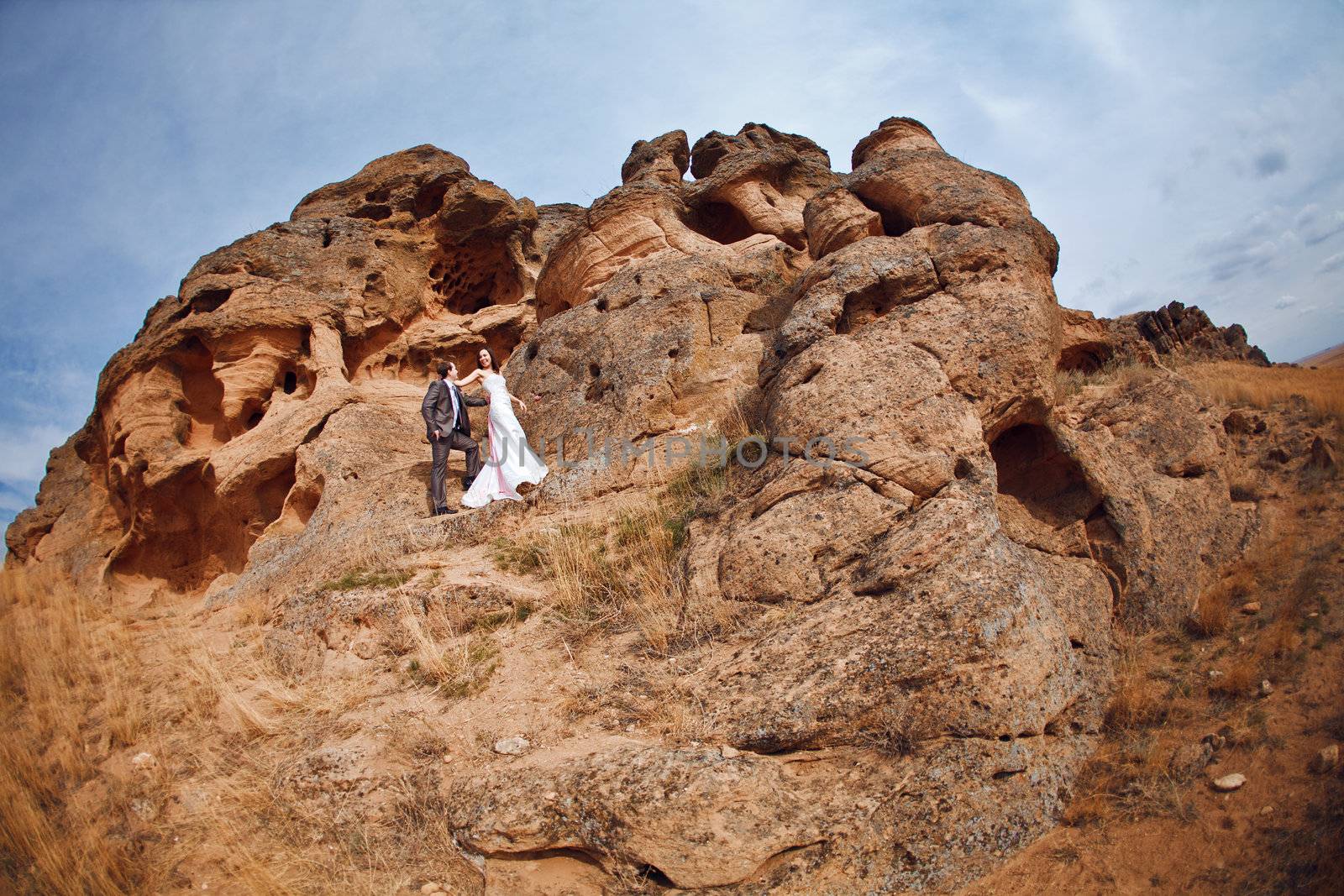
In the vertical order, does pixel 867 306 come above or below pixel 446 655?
above

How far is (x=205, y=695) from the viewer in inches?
217

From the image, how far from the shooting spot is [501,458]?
8492mm

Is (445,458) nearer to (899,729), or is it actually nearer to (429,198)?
(899,729)

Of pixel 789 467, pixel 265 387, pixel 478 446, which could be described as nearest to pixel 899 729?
pixel 789 467

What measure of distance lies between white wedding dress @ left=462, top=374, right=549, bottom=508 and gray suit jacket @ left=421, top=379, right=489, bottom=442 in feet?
1.13

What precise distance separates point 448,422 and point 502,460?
83 centimetres

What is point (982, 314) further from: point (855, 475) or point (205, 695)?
point (205, 695)

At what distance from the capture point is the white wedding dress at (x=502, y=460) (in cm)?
819

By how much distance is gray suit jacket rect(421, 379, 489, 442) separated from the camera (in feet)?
27.9

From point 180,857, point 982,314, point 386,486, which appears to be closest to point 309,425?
point 386,486

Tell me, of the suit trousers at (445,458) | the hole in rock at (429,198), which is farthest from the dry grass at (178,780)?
the hole in rock at (429,198)

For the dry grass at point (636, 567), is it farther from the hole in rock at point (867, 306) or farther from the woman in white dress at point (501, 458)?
the hole in rock at point (867, 306)

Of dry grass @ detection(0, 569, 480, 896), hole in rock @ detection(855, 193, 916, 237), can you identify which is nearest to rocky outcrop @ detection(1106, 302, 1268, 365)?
hole in rock @ detection(855, 193, 916, 237)

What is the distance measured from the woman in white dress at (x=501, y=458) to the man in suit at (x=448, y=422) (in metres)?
0.18
